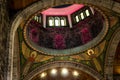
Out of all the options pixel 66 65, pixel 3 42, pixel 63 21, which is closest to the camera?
pixel 3 42

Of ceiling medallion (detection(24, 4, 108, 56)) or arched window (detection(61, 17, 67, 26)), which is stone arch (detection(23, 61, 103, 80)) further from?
arched window (detection(61, 17, 67, 26))

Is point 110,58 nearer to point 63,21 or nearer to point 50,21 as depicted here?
point 63,21

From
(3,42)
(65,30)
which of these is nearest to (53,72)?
(65,30)

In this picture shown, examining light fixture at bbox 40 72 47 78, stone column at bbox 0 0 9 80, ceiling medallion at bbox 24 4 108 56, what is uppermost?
ceiling medallion at bbox 24 4 108 56

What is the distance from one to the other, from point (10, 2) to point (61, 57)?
9715 mm

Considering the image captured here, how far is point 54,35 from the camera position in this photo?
71.6 feet

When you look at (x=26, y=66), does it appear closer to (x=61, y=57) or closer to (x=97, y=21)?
(x=61, y=57)

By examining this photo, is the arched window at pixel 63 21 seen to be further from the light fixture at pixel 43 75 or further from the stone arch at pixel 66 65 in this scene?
the light fixture at pixel 43 75

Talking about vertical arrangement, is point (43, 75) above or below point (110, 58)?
below

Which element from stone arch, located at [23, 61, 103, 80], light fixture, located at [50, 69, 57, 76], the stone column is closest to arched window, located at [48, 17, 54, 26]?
stone arch, located at [23, 61, 103, 80]

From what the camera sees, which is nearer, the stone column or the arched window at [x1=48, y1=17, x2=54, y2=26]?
the stone column

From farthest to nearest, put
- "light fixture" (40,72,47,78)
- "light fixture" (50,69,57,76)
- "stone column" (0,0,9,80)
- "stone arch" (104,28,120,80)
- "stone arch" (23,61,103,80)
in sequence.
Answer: "light fixture" (50,69,57,76)
"light fixture" (40,72,47,78)
"stone arch" (23,61,103,80)
"stone arch" (104,28,120,80)
"stone column" (0,0,9,80)

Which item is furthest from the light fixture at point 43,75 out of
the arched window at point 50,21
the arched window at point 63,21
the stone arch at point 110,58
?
the stone arch at point 110,58

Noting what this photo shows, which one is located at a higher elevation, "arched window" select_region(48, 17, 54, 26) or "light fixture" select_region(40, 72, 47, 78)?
"arched window" select_region(48, 17, 54, 26)
